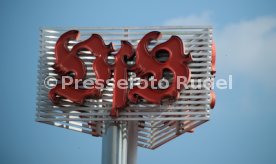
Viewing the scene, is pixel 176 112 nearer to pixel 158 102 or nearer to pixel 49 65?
pixel 158 102

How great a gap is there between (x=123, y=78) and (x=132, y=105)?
0.97 m

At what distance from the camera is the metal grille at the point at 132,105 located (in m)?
36.5

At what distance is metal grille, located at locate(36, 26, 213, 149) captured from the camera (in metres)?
36.5

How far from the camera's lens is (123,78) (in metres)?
36.8

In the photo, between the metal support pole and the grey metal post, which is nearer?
the metal support pole

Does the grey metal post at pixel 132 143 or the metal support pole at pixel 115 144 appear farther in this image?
the grey metal post at pixel 132 143

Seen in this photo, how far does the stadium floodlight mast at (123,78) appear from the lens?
3644cm

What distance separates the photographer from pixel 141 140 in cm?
4103

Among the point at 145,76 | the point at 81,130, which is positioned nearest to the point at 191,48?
the point at 145,76

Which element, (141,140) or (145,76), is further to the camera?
(141,140)

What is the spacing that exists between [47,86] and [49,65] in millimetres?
740

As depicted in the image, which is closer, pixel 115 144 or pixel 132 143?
pixel 115 144

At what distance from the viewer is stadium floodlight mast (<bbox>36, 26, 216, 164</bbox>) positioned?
3644cm

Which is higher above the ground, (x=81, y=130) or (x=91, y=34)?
(x=91, y=34)
